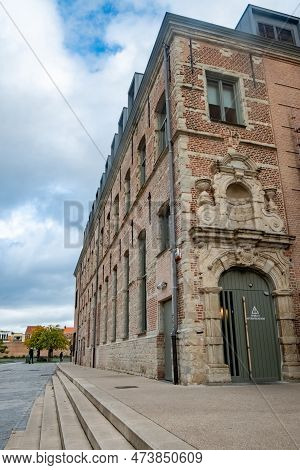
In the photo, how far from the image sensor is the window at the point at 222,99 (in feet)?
34.7

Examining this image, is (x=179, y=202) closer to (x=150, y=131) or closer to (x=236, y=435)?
(x=150, y=131)

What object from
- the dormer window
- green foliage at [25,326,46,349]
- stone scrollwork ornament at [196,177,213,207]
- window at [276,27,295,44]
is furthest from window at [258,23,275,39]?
green foliage at [25,326,46,349]

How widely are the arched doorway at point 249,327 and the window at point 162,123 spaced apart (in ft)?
16.8

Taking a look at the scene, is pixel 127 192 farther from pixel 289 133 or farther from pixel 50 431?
pixel 50 431

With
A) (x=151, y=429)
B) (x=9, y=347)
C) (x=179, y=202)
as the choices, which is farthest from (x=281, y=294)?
(x=9, y=347)

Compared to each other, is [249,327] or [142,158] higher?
[142,158]

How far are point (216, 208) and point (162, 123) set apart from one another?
4458 millimetres

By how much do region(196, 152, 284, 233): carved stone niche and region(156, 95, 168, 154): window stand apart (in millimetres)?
2692

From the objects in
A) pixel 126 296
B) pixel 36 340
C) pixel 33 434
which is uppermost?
pixel 126 296

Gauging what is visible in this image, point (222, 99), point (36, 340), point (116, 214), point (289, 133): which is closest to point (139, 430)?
point (222, 99)

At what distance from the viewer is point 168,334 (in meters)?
9.41

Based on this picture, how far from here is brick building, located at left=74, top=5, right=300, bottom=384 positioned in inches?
321

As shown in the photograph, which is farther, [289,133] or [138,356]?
[138,356]

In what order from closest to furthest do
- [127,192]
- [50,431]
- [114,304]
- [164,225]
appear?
1. [50,431]
2. [164,225]
3. [127,192]
4. [114,304]
